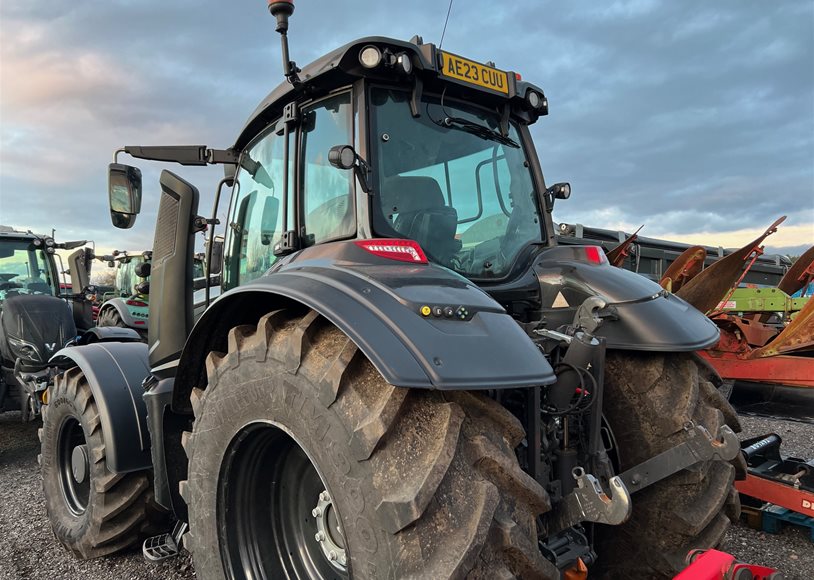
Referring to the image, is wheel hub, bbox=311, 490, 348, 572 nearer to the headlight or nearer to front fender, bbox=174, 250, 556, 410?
front fender, bbox=174, 250, 556, 410

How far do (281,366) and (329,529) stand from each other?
2.28 feet

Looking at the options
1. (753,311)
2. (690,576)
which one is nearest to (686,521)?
(690,576)

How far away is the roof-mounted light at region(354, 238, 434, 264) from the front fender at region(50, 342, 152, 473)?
2.02m

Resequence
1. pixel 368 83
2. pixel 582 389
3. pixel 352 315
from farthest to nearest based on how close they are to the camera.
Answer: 1. pixel 368 83
2. pixel 582 389
3. pixel 352 315

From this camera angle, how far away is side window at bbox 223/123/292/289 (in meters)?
2.78

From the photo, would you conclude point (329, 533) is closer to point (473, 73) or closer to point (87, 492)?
point (473, 73)

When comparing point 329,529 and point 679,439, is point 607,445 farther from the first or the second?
point 329,529

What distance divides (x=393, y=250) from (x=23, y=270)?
763 cm

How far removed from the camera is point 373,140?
2305mm

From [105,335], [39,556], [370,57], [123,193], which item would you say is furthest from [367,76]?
[105,335]

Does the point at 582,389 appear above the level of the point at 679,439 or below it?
above

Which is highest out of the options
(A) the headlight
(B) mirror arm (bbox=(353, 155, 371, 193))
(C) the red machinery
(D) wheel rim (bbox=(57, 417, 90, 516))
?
(B) mirror arm (bbox=(353, 155, 371, 193))

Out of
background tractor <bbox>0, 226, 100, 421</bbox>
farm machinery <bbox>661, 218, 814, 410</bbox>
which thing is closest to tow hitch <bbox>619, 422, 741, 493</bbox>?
farm machinery <bbox>661, 218, 814, 410</bbox>

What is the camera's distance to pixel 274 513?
228 centimetres
